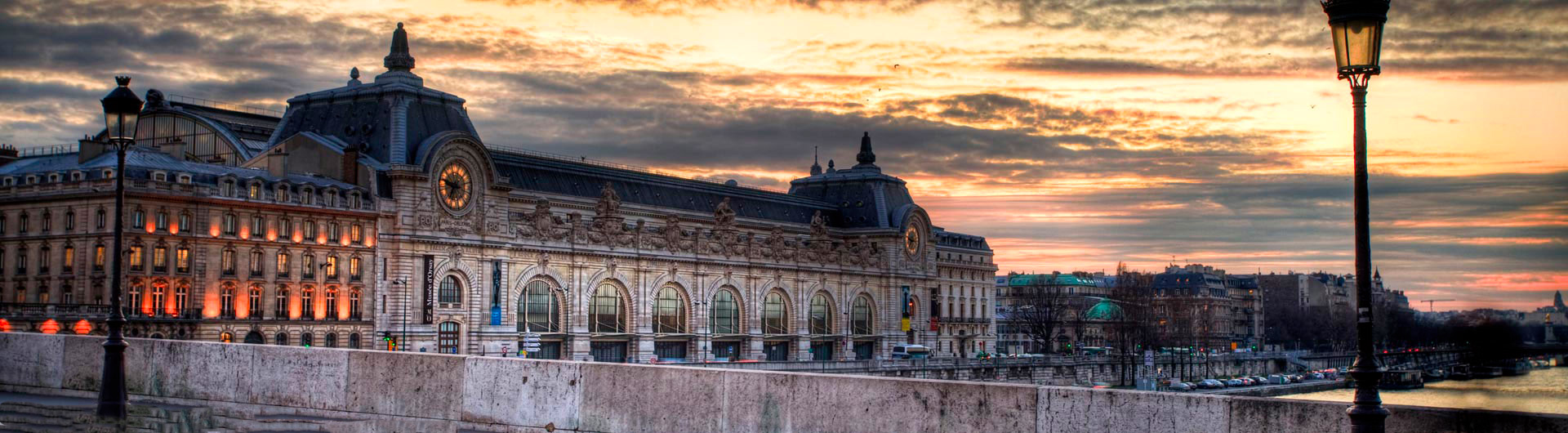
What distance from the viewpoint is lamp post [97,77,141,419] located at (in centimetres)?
2747

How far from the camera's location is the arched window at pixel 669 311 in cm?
12531

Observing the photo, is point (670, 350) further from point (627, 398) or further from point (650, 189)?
point (627, 398)

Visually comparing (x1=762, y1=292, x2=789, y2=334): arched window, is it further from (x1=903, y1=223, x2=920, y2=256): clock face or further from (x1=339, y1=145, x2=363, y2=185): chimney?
(x1=339, y1=145, x2=363, y2=185): chimney

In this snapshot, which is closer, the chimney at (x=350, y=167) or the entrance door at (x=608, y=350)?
the chimney at (x=350, y=167)

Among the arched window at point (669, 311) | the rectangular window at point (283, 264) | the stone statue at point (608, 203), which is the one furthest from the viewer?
the arched window at point (669, 311)

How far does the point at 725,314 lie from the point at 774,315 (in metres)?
8.08

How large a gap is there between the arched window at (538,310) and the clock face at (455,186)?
869 cm

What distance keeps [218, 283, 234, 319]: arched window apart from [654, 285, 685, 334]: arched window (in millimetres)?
40647

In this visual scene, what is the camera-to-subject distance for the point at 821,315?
148 meters

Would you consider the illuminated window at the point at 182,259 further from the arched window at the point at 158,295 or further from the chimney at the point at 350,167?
the chimney at the point at 350,167

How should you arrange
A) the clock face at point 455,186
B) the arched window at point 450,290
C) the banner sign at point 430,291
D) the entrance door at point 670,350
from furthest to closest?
the entrance door at point 670,350
the clock face at point 455,186
the arched window at point 450,290
the banner sign at point 430,291

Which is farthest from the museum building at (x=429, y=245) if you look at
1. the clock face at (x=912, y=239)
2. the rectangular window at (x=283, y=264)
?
the clock face at (x=912, y=239)

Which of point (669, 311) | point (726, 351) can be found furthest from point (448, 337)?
point (726, 351)

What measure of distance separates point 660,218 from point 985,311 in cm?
6823
